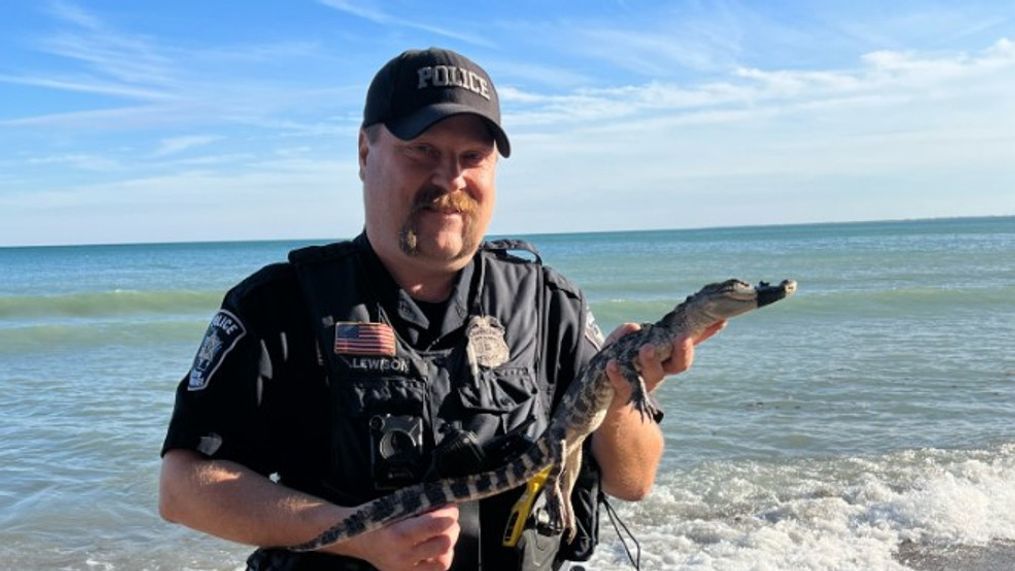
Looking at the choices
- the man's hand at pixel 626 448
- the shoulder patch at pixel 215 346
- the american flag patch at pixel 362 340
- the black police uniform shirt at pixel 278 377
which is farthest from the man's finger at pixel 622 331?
the shoulder patch at pixel 215 346

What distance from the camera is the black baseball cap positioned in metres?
3.55

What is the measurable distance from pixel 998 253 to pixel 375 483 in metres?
61.3

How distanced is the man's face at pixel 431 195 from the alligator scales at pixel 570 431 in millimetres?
764

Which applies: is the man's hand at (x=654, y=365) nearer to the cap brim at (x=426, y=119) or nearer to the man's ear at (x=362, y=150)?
the cap brim at (x=426, y=119)

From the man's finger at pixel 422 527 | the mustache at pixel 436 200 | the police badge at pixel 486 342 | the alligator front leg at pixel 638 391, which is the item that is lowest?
the man's finger at pixel 422 527

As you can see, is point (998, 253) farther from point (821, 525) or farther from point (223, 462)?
point (223, 462)

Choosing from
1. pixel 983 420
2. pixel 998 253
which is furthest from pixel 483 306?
pixel 998 253

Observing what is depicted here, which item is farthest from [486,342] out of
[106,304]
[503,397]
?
[106,304]

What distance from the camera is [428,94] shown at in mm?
3594

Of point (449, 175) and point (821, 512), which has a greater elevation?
point (449, 175)

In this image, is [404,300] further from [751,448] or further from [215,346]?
[751,448]

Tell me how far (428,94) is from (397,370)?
111 cm

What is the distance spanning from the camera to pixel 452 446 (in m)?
3.29

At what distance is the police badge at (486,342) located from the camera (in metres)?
3.62
